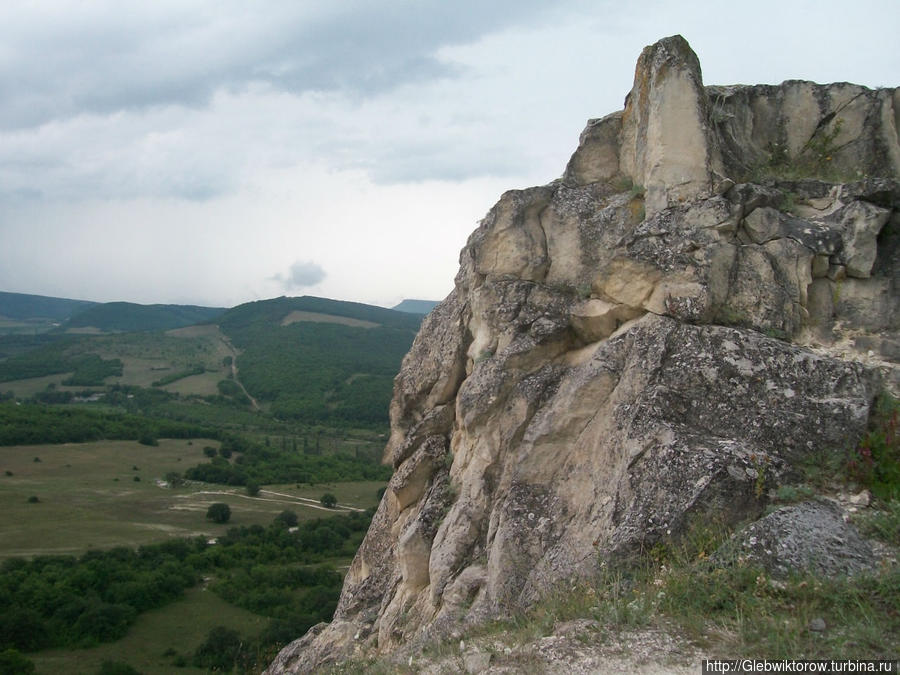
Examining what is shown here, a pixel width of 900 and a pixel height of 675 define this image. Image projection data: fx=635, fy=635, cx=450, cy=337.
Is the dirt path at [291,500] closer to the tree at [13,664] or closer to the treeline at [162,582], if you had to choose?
the treeline at [162,582]

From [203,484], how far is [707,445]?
256ft

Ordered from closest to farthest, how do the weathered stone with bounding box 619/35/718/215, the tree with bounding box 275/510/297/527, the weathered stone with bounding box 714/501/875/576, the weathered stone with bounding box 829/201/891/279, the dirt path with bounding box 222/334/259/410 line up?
the weathered stone with bounding box 714/501/875/576
the weathered stone with bounding box 829/201/891/279
the weathered stone with bounding box 619/35/718/215
the tree with bounding box 275/510/297/527
the dirt path with bounding box 222/334/259/410

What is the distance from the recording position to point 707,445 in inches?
297

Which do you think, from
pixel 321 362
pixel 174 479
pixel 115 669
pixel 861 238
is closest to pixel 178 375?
pixel 321 362

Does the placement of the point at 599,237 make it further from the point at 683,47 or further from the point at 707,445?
the point at 707,445

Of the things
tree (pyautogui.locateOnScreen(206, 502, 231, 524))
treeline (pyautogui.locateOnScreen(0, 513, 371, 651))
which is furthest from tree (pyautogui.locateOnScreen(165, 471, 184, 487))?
treeline (pyautogui.locateOnScreen(0, 513, 371, 651))

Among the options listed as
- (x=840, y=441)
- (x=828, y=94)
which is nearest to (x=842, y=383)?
(x=840, y=441)

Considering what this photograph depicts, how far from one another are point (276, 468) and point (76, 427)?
2967cm

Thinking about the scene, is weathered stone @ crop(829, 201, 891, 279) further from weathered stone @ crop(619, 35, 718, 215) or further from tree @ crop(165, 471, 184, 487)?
tree @ crop(165, 471, 184, 487)

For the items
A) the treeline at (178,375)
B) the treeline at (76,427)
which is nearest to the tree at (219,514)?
the treeline at (76,427)

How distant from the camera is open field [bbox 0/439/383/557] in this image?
50094 mm

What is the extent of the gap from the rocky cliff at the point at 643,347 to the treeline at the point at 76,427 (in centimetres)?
8532

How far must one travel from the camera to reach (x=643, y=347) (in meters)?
8.96

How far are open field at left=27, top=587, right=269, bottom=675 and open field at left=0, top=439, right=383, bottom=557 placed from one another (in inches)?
479
